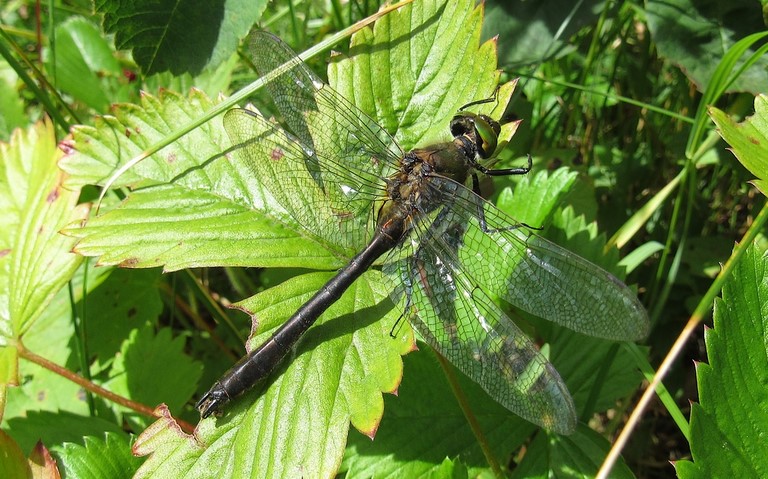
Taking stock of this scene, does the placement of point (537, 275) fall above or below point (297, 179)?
below

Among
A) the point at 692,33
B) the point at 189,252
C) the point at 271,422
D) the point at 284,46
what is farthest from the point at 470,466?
the point at 692,33

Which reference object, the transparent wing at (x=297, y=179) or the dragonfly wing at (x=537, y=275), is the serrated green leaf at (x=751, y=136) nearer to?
the dragonfly wing at (x=537, y=275)

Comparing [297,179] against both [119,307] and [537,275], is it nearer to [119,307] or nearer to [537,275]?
[537,275]

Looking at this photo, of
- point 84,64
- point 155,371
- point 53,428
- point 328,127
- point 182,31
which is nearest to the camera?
point 328,127

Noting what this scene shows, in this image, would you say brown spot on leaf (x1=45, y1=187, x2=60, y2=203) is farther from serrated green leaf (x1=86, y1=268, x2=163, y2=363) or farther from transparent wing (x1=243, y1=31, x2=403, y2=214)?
transparent wing (x1=243, y1=31, x2=403, y2=214)

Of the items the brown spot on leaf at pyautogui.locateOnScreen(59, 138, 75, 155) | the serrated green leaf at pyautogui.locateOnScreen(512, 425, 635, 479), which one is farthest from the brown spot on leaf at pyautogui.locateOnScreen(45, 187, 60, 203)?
the serrated green leaf at pyautogui.locateOnScreen(512, 425, 635, 479)

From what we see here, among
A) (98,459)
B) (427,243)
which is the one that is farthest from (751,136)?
(98,459)

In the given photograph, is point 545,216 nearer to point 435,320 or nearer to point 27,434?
point 435,320
